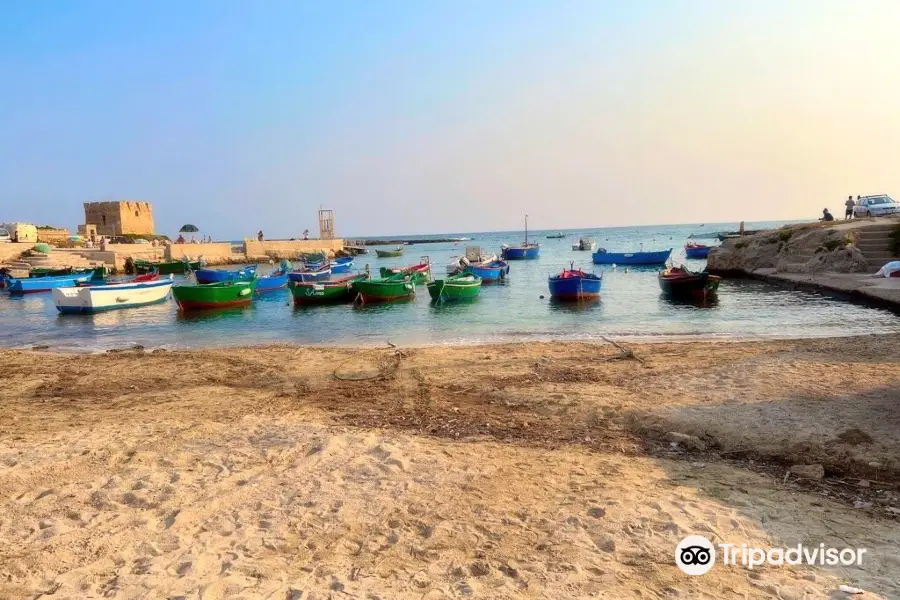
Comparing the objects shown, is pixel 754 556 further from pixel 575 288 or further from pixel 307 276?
pixel 307 276

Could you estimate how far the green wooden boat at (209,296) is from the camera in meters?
25.2

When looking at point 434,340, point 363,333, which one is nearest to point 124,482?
point 434,340

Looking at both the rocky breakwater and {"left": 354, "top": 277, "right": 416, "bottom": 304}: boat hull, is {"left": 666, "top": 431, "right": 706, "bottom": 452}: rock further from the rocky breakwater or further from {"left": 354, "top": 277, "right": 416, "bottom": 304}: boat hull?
the rocky breakwater

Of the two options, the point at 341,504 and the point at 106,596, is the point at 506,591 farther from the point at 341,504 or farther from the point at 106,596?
the point at 106,596

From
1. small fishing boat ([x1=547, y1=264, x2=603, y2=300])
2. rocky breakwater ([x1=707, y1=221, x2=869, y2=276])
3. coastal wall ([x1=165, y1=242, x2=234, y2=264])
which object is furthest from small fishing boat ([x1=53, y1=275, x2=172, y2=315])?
rocky breakwater ([x1=707, y1=221, x2=869, y2=276])

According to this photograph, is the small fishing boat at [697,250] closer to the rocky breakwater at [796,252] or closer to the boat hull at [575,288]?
the rocky breakwater at [796,252]

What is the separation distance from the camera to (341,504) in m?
5.10

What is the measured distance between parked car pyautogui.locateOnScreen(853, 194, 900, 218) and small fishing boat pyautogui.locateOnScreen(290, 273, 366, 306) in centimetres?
3537

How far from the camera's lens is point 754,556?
4156 mm

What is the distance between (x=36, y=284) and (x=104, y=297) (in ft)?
41.1

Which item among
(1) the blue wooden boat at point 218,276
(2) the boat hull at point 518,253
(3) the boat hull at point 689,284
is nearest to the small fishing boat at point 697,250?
(2) the boat hull at point 518,253

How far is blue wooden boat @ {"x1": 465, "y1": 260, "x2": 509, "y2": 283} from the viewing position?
3662 centimetres

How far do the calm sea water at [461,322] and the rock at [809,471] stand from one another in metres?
10.7

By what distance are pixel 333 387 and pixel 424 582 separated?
22.1ft
